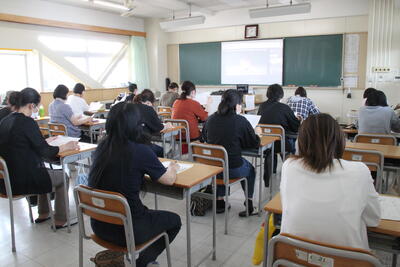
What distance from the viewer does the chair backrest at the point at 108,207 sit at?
1.79 m

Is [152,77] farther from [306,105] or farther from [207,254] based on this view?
[207,254]

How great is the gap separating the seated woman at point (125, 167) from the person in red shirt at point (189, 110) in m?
3.01

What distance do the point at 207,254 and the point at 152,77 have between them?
26.6 ft

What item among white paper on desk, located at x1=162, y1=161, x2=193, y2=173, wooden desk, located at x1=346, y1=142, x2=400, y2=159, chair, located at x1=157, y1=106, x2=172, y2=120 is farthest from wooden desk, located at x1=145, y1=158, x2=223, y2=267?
chair, located at x1=157, y1=106, x2=172, y2=120

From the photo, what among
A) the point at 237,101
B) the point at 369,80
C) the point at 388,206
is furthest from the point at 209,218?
the point at 369,80

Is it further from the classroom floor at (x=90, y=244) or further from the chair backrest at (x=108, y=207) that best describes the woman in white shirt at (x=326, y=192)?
the classroom floor at (x=90, y=244)

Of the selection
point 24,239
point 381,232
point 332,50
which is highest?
point 332,50

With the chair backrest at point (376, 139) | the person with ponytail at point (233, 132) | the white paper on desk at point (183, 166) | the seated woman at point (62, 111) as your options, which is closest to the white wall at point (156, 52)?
the seated woman at point (62, 111)

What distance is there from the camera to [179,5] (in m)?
8.20

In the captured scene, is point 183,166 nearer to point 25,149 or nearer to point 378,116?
point 25,149

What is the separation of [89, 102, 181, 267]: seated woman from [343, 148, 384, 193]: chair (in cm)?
162

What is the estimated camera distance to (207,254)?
270cm

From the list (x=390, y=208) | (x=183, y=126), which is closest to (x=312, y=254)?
(x=390, y=208)

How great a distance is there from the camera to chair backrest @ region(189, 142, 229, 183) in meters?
2.89
